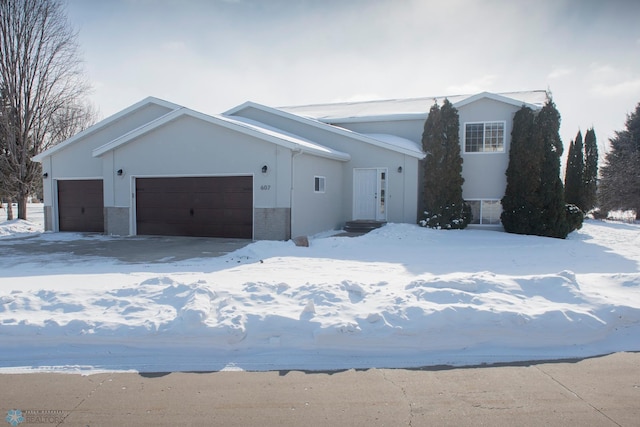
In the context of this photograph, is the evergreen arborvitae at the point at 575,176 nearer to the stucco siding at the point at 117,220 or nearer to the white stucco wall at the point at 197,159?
the white stucco wall at the point at 197,159

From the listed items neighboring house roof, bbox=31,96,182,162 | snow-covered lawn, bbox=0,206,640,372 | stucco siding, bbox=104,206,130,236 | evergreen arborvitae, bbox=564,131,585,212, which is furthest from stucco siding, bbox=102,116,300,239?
evergreen arborvitae, bbox=564,131,585,212

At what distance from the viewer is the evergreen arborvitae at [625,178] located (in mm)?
27000

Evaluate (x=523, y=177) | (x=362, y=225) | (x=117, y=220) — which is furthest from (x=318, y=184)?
(x=117, y=220)

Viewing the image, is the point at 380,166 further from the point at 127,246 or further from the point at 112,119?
the point at 112,119

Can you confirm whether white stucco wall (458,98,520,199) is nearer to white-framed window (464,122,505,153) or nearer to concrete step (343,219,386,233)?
white-framed window (464,122,505,153)

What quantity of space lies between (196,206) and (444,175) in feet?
28.4

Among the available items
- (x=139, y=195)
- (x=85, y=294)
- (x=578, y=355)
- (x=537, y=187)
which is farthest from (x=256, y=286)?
(x=537, y=187)

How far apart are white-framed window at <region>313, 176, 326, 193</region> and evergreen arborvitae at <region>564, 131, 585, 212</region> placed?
14396 millimetres

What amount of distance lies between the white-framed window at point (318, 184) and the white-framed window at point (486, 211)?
5.66m

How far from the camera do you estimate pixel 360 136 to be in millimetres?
16781

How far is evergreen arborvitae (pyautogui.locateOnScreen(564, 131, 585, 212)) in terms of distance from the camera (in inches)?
909

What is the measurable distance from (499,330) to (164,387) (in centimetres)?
368

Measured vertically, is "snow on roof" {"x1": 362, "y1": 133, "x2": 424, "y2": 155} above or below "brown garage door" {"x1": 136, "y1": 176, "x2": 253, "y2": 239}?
above

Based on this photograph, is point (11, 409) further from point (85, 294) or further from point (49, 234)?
point (49, 234)
